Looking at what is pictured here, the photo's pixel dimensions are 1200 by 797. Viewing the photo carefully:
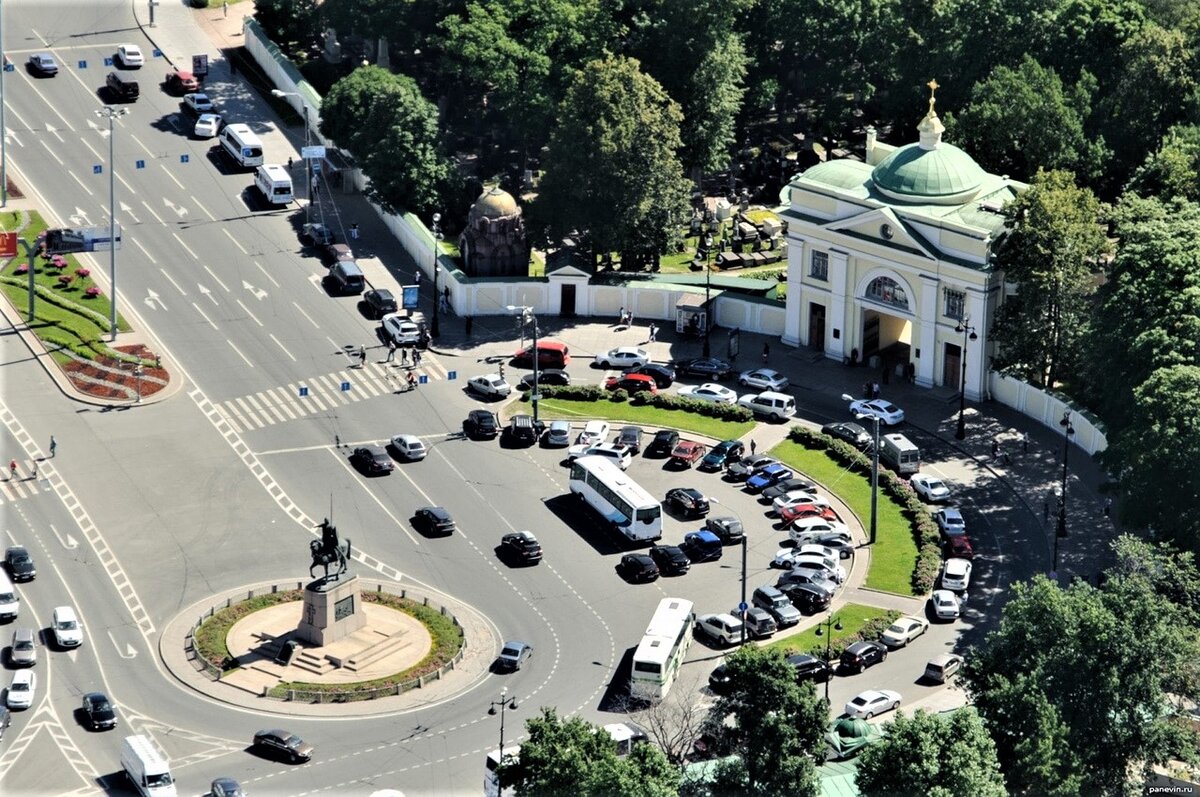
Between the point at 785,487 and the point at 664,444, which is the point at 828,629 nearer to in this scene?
the point at 785,487

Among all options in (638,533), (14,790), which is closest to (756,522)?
(638,533)

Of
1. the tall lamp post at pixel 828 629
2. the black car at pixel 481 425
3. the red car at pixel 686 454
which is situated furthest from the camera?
the black car at pixel 481 425

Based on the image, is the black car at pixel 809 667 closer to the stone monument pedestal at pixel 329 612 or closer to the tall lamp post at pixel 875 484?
the tall lamp post at pixel 875 484

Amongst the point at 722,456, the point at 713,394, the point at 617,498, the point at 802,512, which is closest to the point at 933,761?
the point at 802,512

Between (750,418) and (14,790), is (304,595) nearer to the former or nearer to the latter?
(14,790)

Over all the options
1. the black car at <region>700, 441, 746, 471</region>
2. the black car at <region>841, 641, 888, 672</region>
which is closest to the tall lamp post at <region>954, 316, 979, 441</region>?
the black car at <region>700, 441, 746, 471</region>

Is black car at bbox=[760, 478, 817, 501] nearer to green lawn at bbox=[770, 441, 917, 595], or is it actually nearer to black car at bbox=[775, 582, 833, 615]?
green lawn at bbox=[770, 441, 917, 595]

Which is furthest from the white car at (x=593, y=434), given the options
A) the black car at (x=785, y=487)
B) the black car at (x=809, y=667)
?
the black car at (x=809, y=667)
